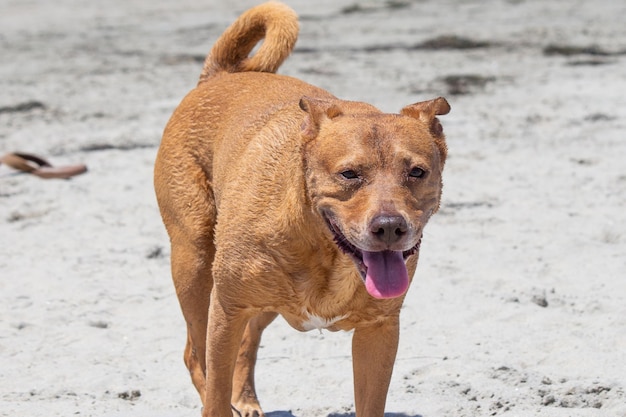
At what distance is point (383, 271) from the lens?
131 inches

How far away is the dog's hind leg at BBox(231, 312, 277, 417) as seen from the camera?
459cm

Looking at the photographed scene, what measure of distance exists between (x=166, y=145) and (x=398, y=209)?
5.16 ft

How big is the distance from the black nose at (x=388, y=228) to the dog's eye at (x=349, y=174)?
220 millimetres

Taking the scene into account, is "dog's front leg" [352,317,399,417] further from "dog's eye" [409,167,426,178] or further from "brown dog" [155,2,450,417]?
"dog's eye" [409,167,426,178]

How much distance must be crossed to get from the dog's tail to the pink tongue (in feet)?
5.58

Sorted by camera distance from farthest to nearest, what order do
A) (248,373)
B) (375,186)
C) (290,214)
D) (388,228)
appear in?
1. (248,373)
2. (290,214)
3. (375,186)
4. (388,228)

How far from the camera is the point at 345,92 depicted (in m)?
10.7

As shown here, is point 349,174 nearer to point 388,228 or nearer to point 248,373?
point 388,228

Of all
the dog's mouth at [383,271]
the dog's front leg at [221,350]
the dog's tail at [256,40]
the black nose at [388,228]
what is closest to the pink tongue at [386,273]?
the dog's mouth at [383,271]

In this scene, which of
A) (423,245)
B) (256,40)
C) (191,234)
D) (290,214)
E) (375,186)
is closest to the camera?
(375,186)

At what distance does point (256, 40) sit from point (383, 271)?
76.7 inches

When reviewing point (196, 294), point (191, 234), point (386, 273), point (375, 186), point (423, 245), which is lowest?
point (423, 245)

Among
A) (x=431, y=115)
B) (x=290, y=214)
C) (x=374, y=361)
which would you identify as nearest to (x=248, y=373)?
(x=374, y=361)

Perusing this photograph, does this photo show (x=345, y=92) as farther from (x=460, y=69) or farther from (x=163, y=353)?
(x=163, y=353)
